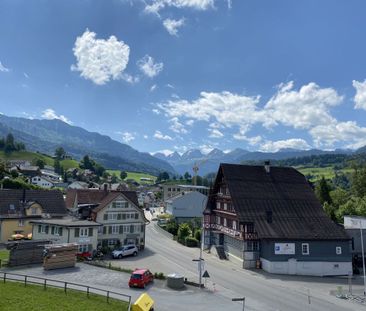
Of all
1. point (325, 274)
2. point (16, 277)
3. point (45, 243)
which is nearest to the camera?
point (16, 277)

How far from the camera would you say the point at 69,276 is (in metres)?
37.0

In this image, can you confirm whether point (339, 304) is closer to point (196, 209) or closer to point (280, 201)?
point (280, 201)

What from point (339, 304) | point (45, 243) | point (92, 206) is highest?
point (92, 206)

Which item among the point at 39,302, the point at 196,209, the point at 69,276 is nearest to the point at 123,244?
the point at 69,276

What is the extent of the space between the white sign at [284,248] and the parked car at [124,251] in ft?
67.7

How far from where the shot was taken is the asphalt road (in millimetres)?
33562

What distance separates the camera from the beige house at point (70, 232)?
50.2 metres

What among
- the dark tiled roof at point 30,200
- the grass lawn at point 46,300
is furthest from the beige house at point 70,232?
the grass lawn at point 46,300

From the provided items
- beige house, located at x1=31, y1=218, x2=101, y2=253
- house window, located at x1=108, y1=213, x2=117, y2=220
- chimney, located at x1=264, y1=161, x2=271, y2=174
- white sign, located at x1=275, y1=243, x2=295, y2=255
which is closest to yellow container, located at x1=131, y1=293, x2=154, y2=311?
white sign, located at x1=275, y1=243, x2=295, y2=255

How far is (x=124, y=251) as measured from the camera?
53281 millimetres

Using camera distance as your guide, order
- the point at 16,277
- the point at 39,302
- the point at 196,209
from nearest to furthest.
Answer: the point at 39,302 < the point at 16,277 < the point at 196,209

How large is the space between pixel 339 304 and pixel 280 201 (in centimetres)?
2212

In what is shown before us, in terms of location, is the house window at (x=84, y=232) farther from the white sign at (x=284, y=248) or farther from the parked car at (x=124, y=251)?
the white sign at (x=284, y=248)

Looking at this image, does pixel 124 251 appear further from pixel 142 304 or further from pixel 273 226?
pixel 142 304
